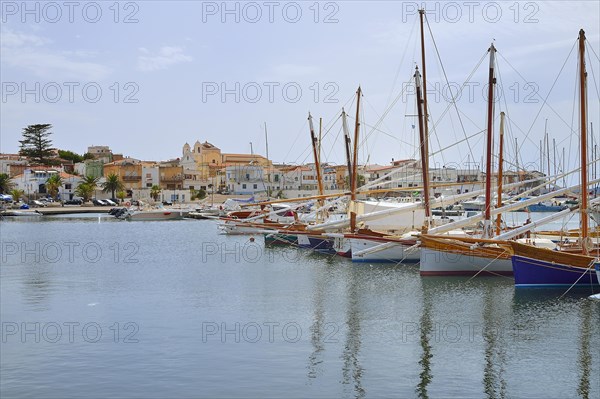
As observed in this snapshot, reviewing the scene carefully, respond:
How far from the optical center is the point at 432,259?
35.0 metres

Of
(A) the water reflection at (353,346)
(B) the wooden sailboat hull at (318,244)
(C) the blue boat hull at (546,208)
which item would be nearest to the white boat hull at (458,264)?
(A) the water reflection at (353,346)

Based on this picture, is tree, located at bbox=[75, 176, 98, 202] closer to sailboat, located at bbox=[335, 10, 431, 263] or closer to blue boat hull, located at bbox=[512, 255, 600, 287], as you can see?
sailboat, located at bbox=[335, 10, 431, 263]

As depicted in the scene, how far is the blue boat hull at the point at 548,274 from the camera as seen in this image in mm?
30078

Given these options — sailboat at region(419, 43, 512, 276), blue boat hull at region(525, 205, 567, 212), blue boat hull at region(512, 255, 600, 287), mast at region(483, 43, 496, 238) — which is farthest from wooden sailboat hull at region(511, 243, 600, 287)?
blue boat hull at region(525, 205, 567, 212)

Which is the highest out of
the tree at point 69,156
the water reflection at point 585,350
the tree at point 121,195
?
the tree at point 69,156

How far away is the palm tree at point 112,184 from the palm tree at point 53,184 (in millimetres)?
7757

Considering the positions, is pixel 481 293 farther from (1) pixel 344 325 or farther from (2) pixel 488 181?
(1) pixel 344 325

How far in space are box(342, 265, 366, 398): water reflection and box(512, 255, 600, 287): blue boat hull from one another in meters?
6.78

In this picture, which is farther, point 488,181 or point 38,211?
point 38,211

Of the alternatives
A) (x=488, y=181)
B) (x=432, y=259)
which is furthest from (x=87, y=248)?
(x=488, y=181)


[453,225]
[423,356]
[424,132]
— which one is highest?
[424,132]

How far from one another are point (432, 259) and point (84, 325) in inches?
651

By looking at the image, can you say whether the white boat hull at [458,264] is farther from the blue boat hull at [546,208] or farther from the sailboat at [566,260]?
the blue boat hull at [546,208]

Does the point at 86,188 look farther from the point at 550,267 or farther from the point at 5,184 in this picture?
the point at 550,267
